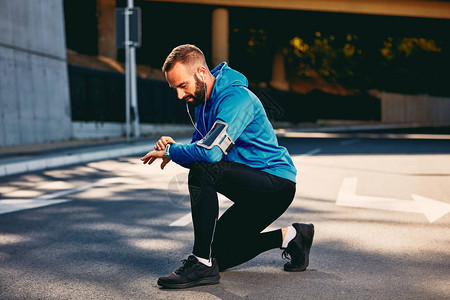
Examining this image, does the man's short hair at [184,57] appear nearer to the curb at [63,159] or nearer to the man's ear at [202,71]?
the man's ear at [202,71]

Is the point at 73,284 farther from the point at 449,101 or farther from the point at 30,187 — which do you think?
the point at 449,101

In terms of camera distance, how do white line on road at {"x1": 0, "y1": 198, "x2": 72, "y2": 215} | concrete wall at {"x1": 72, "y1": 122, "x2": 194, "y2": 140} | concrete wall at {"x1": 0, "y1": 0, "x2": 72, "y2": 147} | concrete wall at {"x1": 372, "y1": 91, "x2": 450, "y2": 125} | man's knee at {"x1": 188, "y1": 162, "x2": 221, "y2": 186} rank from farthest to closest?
concrete wall at {"x1": 372, "y1": 91, "x2": 450, "y2": 125}, concrete wall at {"x1": 72, "y1": 122, "x2": 194, "y2": 140}, concrete wall at {"x1": 0, "y1": 0, "x2": 72, "y2": 147}, white line on road at {"x1": 0, "y1": 198, "x2": 72, "y2": 215}, man's knee at {"x1": 188, "y1": 162, "x2": 221, "y2": 186}

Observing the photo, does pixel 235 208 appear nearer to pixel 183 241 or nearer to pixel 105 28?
pixel 183 241

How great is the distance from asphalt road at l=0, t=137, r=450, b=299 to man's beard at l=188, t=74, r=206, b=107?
0.49 m

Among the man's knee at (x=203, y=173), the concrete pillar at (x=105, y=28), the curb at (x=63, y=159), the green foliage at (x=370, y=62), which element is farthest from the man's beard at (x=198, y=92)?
the green foliage at (x=370, y=62)

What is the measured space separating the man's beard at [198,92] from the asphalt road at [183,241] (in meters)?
0.49

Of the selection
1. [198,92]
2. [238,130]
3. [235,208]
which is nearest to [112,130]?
[235,208]

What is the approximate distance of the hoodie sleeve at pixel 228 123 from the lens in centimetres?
353

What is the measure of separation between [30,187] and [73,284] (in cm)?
532

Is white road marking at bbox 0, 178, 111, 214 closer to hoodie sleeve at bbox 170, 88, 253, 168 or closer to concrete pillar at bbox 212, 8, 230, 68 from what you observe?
hoodie sleeve at bbox 170, 88, 253, 168

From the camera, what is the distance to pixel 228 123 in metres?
3.54

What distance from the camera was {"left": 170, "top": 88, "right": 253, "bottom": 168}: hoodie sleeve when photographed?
3.53 meters

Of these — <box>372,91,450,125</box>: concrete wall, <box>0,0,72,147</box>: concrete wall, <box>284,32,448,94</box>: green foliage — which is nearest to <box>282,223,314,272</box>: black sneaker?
<box>0,0,72,147</box>: concrete wall

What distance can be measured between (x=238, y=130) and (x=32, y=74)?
14239mm
